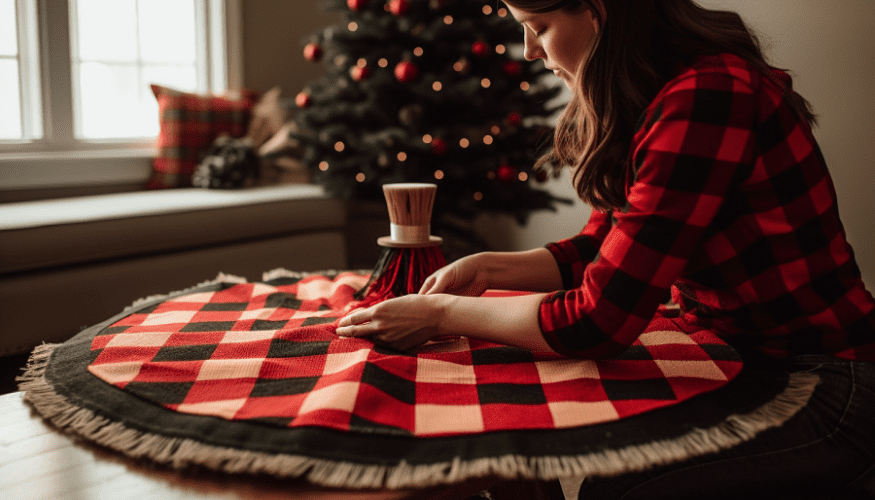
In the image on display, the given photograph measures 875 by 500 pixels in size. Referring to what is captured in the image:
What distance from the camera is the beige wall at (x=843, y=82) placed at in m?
1.56

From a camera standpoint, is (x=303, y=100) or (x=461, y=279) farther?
(x=303, y=100)

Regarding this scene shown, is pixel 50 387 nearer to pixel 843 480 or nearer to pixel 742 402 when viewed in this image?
pixel 742 402

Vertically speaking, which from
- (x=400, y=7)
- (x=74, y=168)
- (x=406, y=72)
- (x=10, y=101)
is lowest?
(x=74, y=168)

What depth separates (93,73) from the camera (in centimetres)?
301

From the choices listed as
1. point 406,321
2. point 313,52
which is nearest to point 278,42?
point 313,52

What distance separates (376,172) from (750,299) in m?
1.86

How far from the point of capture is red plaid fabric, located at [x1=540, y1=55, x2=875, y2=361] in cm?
69

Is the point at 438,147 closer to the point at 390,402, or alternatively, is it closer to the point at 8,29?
the point at 390,402

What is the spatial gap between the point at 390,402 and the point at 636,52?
50cm

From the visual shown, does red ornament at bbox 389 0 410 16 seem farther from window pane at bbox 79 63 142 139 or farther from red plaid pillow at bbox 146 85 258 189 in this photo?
window pane at bbox 79 63 142 139

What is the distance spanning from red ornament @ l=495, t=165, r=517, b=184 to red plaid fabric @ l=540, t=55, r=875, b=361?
1628mm

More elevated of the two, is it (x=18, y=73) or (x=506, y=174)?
(x=18, y=73)

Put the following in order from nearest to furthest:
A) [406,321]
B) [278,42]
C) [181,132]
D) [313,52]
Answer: [406,321], [313,52], [181,132], [278,42]

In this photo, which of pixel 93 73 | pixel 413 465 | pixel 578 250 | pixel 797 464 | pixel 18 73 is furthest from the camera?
pixel 93 73
